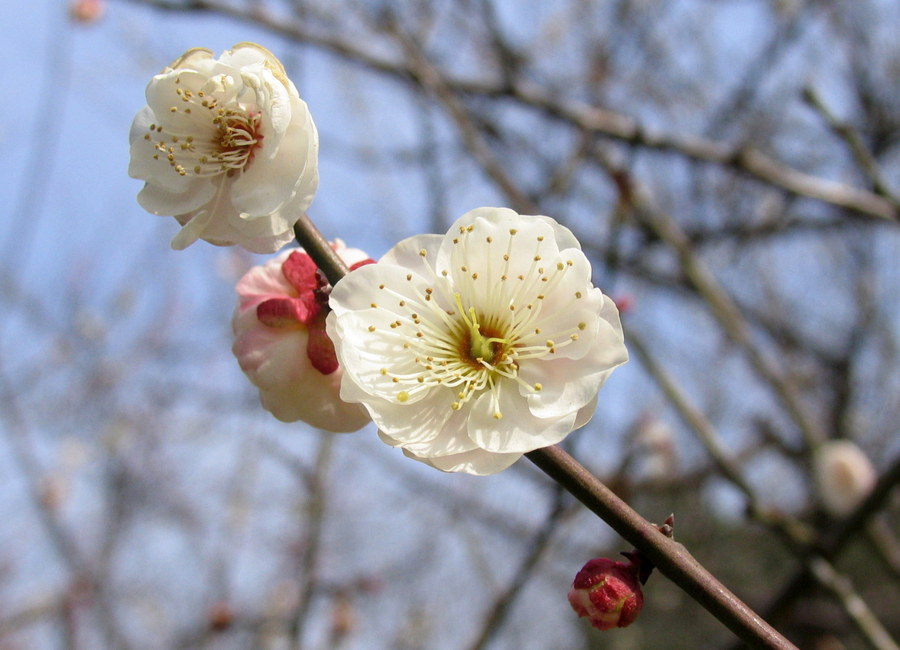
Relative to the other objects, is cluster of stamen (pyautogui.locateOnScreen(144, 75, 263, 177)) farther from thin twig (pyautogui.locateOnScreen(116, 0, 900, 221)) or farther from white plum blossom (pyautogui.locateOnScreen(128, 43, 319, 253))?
thin twig (pyautogui.locateOnScreen(116, 0, 900, 221))

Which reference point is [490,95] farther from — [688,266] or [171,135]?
[171,135]

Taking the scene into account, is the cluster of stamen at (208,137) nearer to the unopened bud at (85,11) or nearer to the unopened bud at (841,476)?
the unopened bud at (841,476)

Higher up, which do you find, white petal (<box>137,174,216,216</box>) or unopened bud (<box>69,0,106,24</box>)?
white petal (<box>137,174,216,216</box>)

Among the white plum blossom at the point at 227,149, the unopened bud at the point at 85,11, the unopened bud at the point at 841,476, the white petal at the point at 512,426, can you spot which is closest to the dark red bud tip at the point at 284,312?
the white plum blossom at the point at 227,149

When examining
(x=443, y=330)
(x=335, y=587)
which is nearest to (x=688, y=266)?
(x=335, y=587)

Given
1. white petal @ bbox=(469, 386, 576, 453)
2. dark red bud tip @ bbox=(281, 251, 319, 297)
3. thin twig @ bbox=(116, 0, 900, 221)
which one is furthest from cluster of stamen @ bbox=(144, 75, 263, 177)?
thin twig @ bbox=(116, 0, 900, 221)

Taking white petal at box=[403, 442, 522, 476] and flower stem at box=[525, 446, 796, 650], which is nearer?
flower stem at box=[525, 446, 796, 650]

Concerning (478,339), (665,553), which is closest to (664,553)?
(665,553)
